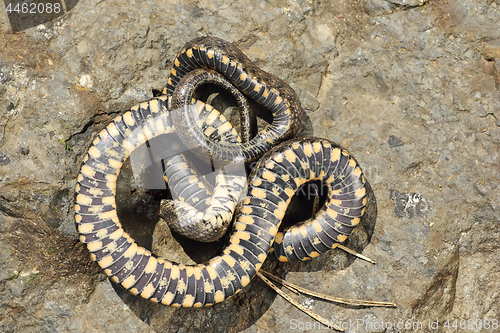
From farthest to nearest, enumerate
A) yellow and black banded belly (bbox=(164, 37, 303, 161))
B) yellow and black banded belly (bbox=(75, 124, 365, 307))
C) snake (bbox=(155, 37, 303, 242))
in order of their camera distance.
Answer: yellow and black banded belly (bbox=(164, 37, 303, 161))
snake (bbox=(155, 37, 303, 242))
yellow and black banded belly (bbox=(75, 124, 365, 307))

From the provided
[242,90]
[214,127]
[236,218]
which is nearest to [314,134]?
[242,90]

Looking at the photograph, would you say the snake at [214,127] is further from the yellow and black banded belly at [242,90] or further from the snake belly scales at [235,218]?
the snake belly scales at [235,218]

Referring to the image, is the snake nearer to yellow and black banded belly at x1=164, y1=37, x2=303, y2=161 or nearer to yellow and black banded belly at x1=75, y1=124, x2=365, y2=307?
yellow and black banded belly at x1=164, y1=37, x2=303, y2=161

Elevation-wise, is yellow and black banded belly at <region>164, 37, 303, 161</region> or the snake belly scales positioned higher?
yellow and black banded belly at <region>164, 37, 303, 161</region>

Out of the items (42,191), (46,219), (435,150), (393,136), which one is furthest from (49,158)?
(435,150)

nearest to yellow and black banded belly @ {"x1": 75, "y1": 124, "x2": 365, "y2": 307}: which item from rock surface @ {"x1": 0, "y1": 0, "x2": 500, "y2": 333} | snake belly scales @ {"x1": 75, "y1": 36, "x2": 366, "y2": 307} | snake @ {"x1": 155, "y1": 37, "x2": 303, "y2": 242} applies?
snake belly scales @ {"x1": 75, "y1": 36, "x2": 366, "y2": 307}

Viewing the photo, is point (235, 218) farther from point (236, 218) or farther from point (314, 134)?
point (314, 134)

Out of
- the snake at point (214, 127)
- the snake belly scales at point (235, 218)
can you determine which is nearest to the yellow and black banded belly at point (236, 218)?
the snake belly scales at point (235, 218)
